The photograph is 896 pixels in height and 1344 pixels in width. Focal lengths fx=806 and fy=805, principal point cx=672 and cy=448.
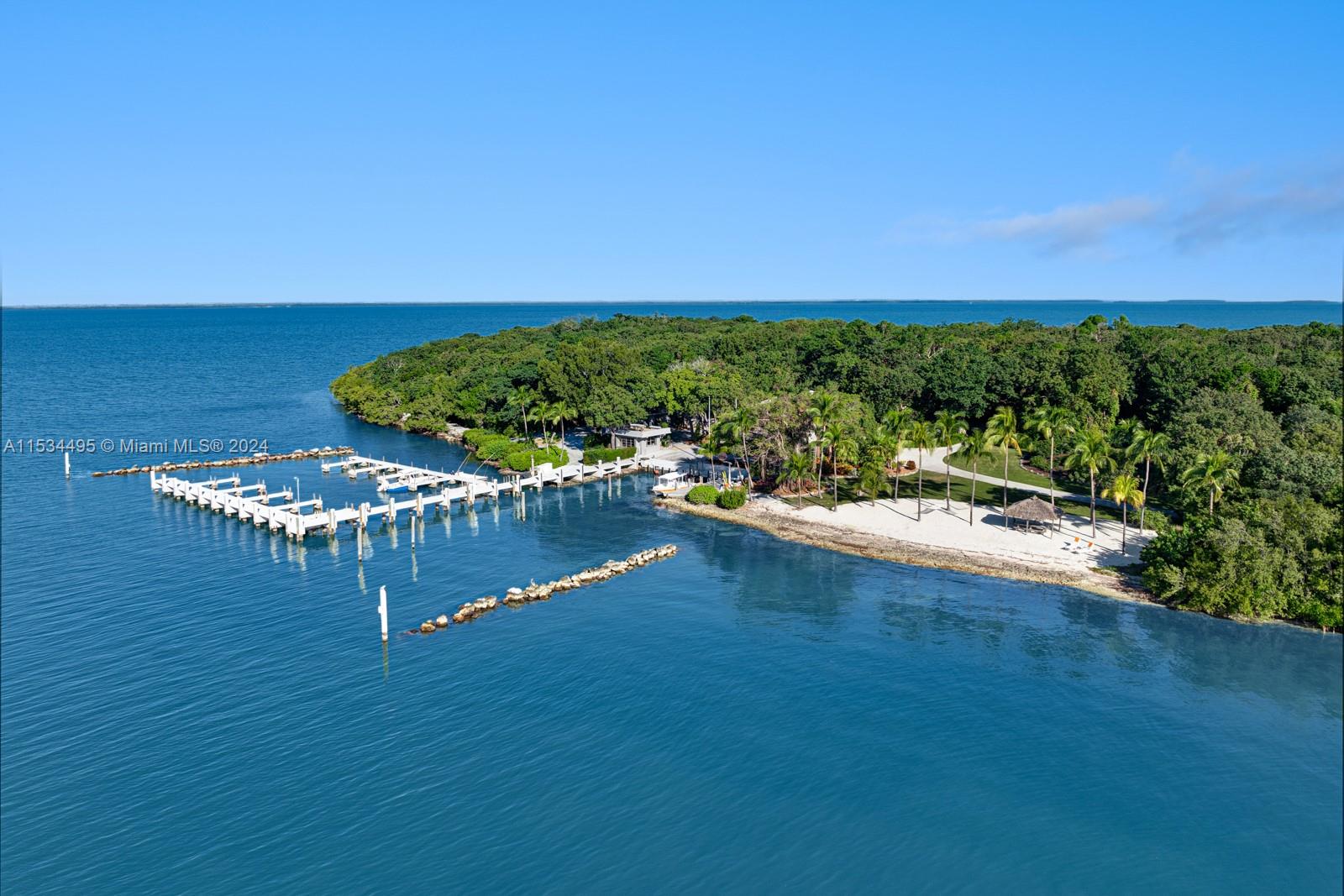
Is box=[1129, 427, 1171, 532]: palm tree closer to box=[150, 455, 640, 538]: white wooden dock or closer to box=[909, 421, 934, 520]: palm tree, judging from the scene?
box=[909, 421, 934, 520]: palm tree

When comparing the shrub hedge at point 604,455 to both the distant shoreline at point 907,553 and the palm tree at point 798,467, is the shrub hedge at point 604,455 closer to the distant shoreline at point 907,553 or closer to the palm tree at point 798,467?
the distant shoreline at point 907,553

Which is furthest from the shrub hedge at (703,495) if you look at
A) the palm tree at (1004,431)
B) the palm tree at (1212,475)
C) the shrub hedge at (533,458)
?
the palm tree at (1212,475)

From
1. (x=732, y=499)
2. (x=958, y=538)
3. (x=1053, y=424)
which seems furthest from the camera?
(x=732, y=499)

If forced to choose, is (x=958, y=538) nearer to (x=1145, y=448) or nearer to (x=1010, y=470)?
(x=1145, y=448)

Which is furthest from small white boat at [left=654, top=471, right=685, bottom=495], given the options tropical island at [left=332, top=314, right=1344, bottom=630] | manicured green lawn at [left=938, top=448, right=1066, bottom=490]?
manicured green lawn at [left=938, top=448, right=1066, bottom=490]

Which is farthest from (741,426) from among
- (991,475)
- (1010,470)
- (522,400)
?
(522,400)

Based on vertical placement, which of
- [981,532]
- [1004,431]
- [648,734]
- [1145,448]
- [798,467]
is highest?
[1004,431]

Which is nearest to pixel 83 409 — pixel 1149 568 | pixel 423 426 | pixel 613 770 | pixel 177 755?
pixel 423 426
